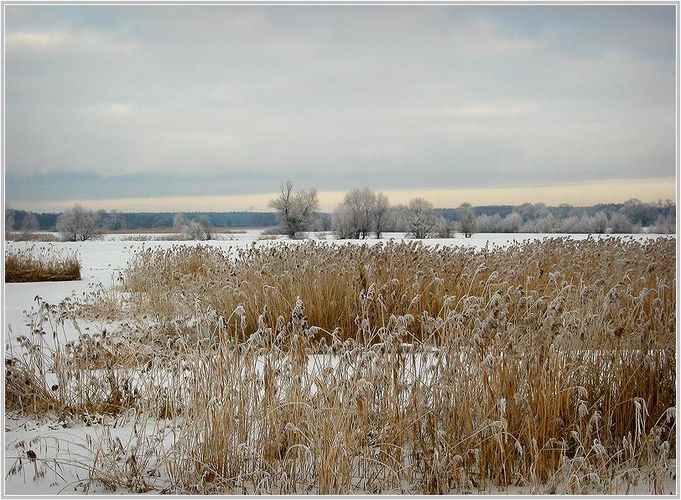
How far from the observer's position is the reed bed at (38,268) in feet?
36.6

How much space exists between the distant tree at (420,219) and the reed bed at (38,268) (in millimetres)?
8085

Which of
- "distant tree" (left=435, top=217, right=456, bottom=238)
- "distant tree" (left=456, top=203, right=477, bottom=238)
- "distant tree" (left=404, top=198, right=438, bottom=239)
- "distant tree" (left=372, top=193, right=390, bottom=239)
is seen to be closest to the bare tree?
"distant tree" (left=372, top=193, right=390, bottom=239)

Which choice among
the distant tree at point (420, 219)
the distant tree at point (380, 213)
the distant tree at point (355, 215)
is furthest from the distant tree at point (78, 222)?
the distant tree at point (420, 219)

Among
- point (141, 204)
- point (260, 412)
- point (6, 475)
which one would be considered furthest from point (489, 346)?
point (141, 204)

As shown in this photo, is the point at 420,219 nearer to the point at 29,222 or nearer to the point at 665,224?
the point at 665,224

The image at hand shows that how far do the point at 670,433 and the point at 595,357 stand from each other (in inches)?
24.9

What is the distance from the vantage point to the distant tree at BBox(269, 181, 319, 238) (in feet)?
33.1

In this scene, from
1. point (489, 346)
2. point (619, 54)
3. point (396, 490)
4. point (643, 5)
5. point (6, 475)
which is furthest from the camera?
point (619, 54)

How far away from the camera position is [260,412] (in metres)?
A: 3.18

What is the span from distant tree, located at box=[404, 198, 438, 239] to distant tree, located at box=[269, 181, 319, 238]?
154 inches

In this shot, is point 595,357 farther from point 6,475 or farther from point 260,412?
point 6,475

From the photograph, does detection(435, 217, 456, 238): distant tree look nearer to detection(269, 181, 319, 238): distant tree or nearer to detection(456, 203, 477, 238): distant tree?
detection(456, 203, 477, 238): distant tree

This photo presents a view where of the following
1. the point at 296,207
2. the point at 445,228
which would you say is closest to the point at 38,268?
the point at 296,207

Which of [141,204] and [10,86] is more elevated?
[10,86]
